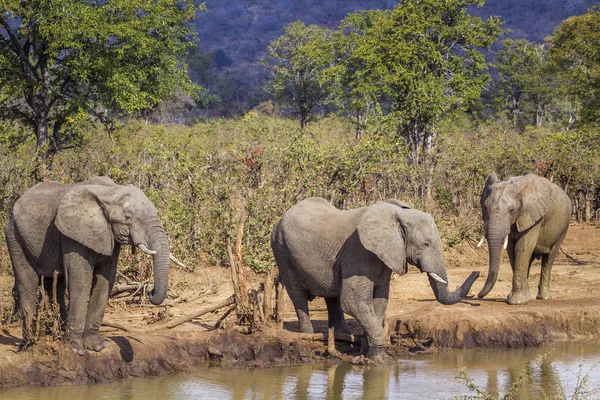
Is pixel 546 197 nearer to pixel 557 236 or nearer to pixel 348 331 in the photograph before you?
pixel 557 236

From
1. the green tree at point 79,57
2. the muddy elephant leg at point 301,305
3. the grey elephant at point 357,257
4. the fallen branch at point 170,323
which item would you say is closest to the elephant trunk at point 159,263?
the fallen branch at point 170,323

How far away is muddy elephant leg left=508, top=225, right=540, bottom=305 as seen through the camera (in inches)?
562

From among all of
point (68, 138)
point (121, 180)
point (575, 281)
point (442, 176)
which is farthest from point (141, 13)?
point (575, 281)

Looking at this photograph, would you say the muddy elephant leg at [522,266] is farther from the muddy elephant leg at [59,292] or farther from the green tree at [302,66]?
the green tree at [302,66]

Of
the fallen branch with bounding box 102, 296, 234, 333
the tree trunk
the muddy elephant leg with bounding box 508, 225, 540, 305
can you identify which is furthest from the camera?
the tree trunk

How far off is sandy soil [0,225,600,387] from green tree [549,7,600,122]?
531 inches

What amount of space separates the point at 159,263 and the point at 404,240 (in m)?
2.87

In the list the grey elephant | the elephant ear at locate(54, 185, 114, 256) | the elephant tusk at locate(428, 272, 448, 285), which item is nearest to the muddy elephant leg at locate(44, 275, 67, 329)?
the elephant ear at locate(54, 185, 114, 256)

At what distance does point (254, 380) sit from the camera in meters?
10.8

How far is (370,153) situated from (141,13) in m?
7.87

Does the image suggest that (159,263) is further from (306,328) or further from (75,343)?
(306,328)

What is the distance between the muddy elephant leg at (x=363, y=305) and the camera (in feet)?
35.6

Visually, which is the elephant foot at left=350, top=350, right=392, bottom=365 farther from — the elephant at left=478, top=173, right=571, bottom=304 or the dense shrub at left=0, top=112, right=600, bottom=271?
the dense shrub at left=0, top=112, right=600, bottom=271

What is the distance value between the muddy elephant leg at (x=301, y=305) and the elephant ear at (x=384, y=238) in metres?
1.49
